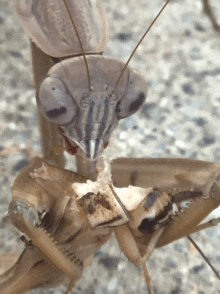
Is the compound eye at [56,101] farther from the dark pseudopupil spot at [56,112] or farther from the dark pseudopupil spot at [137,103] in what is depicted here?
the dark pseudopupil spot at [137,103]

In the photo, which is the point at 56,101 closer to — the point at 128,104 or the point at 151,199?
the point at 128,104

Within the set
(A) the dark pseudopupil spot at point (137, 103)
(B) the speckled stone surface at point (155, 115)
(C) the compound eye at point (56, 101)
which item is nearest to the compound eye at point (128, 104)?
(A) the dark pseudopupil spot at point (137, 103)

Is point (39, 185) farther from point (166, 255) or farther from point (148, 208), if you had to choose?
point (166, 255)

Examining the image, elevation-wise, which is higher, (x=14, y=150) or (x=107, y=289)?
(x=14, y=150)

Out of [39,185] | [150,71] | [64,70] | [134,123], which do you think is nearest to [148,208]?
[39,185]

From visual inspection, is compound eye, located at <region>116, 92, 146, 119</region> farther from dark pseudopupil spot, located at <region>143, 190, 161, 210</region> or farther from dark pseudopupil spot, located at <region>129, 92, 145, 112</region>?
dark pseudopupil spot, located at <region>143, 190, 161, 210</region>

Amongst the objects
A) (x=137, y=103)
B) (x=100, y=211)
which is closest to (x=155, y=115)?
(x=137, y=103)

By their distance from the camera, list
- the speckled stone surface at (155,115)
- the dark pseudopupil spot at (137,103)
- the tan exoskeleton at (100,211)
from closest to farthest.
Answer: the tan exoskeleton at (100,211)
the dark pseudopupil spot at (137,103)
the speckled stone surface at (155,115)
